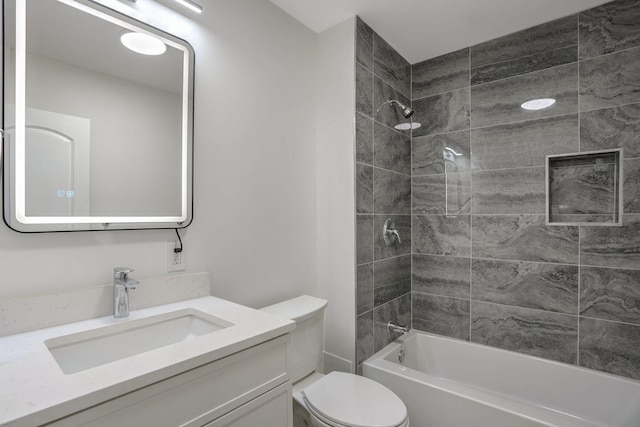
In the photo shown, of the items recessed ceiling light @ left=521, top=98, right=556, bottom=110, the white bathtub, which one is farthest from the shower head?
the white bathtub

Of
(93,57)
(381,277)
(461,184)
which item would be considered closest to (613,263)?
(461,184)

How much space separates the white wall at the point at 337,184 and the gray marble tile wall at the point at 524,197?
164 mm

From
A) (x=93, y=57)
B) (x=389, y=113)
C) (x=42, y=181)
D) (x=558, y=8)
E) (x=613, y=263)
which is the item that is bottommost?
(x=613, y=263)

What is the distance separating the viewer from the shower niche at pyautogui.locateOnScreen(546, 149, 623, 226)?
185cm

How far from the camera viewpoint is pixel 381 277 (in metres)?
2.17

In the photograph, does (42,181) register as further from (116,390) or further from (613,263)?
(613,263)

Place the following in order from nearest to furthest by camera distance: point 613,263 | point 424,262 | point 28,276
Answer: point 28,276
point 613,263
point 424,262

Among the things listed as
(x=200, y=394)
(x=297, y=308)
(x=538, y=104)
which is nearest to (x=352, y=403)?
(x=297, y=308)

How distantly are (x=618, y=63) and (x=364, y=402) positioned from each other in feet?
7.57

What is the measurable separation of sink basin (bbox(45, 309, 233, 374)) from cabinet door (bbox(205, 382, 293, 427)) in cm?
26

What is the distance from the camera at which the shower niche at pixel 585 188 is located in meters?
1.85

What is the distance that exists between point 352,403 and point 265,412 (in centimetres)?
56

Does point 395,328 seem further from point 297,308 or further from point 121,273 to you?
point 121,273

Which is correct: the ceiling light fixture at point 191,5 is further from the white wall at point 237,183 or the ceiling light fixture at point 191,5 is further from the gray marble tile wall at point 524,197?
the gray marble tile wall at point 524,197
